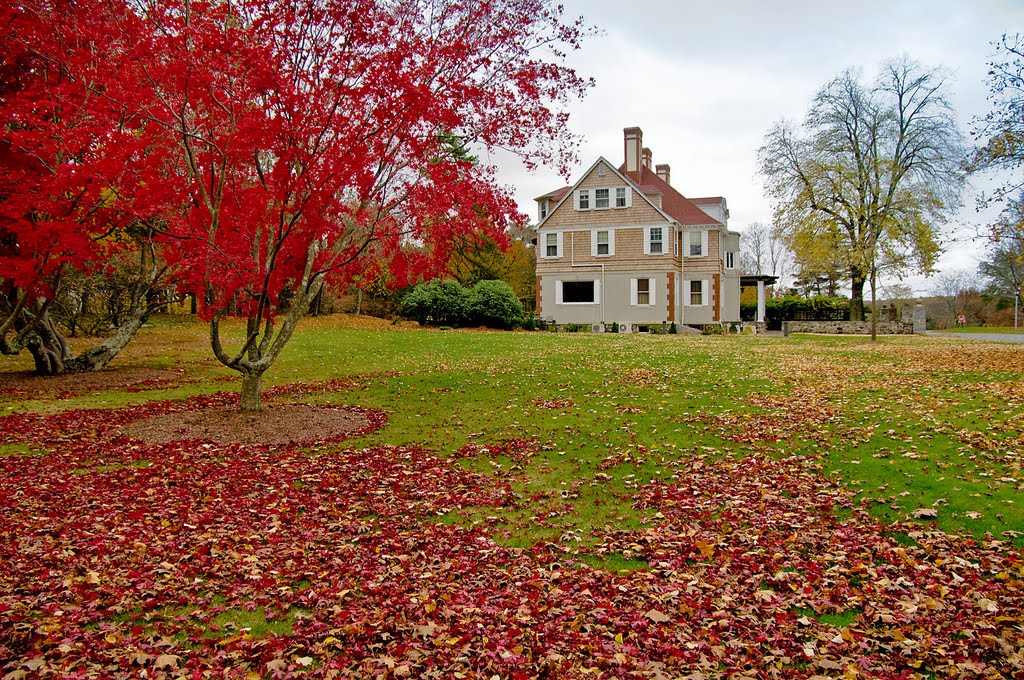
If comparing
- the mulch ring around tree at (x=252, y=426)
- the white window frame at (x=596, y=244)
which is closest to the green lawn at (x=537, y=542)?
the mulch ring around tree at (x=252, y=426)

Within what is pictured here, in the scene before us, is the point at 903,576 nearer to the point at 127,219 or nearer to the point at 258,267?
the point at 258,267

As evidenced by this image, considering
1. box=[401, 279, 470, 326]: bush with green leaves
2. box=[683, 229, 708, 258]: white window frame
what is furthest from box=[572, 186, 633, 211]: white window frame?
box=[401, 279, 470, 326]: bush with green leaves

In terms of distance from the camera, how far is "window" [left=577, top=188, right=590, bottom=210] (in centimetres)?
3406

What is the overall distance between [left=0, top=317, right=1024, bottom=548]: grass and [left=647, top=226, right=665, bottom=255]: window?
48.8 feet

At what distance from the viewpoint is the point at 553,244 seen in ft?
115

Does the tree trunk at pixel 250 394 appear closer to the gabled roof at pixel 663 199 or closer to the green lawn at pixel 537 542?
the green lawn at pixel 537 542

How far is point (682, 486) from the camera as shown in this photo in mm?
6781

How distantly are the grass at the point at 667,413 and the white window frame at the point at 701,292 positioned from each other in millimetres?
14900

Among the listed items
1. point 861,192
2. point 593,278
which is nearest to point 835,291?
point 861,192

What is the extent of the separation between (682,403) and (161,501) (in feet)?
26.0

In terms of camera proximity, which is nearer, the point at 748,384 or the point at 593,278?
the point at 748,384

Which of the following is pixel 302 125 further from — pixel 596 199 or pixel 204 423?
pixel 596 199

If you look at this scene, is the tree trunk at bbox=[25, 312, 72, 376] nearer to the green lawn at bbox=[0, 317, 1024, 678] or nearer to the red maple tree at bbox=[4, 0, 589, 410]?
the green lawn at bbox=[0, 317, 1024, 678]

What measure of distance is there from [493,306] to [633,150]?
46.4ft
